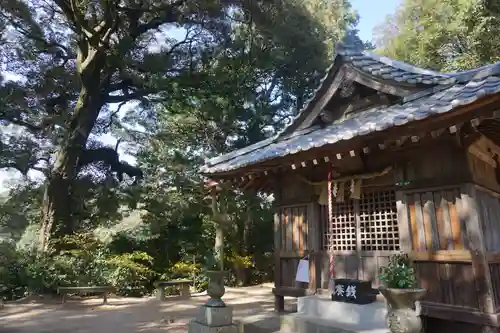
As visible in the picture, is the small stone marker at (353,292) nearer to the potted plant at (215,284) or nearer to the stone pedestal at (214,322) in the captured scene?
the stone pedestal at (214,322)

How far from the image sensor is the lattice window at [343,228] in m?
7.17

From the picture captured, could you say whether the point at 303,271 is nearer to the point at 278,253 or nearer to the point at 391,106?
the point at 278,253

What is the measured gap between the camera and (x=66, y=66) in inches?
717

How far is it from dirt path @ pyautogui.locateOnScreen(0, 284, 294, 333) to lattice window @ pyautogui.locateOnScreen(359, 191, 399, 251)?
263 centimetres

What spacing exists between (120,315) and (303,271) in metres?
5.18

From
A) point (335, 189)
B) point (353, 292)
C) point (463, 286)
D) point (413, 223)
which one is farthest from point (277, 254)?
point (463, 286)

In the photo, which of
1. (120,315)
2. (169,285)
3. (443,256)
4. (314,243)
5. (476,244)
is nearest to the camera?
(476,244)

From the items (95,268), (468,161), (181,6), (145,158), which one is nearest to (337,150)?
(468,161)

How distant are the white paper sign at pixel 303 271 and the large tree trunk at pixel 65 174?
426 inches

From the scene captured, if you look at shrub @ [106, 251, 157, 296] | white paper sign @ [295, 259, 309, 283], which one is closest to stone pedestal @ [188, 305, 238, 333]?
white paper sign @ [295, 259, 309, 283]

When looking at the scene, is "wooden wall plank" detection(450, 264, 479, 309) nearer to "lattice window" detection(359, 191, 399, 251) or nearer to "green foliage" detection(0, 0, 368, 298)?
"lattice window" detection(359, 191, 399, 251)

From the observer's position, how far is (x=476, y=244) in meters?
5.32

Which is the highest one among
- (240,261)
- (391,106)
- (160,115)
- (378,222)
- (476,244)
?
(160,115)

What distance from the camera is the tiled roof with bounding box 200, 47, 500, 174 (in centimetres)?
488
